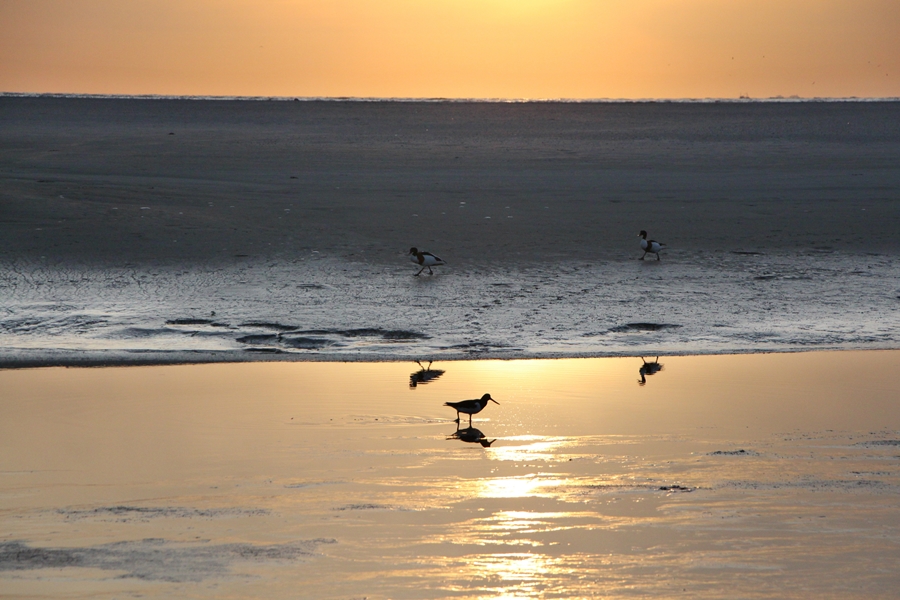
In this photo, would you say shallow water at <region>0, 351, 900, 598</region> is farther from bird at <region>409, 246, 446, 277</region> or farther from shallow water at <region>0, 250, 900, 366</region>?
bird at <region>409, 246, 446, 277</region>

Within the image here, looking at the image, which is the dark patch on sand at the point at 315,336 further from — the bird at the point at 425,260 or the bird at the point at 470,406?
the bird at the point at 470,406

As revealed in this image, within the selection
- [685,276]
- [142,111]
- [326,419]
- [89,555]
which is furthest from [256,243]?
[142,111]

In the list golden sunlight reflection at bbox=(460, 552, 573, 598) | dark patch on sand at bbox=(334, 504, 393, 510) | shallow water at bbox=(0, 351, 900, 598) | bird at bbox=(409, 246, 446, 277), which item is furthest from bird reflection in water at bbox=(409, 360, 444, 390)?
bird at bbox=(409, 246, 446, 277)

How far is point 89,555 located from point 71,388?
163 inches

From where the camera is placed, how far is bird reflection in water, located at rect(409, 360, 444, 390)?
943 cm

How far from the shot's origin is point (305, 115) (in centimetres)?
5250

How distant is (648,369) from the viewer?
10023mm

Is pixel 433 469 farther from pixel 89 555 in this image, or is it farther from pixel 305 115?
pixel 305 115

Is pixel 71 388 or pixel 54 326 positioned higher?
pixel 54 326

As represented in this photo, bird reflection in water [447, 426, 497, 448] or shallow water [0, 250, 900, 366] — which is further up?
shallow water [0, 250, 900, 366]

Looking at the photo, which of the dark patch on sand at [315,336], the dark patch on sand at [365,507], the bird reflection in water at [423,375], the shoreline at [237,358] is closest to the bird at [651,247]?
the shoreline at [237,358]

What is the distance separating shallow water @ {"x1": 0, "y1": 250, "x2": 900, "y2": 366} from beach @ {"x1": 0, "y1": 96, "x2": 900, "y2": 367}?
Result: 4 centimetres

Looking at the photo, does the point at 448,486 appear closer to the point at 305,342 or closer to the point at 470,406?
the point at 470,406

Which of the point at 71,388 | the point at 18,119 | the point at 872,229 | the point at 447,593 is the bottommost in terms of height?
the point at 447,593
